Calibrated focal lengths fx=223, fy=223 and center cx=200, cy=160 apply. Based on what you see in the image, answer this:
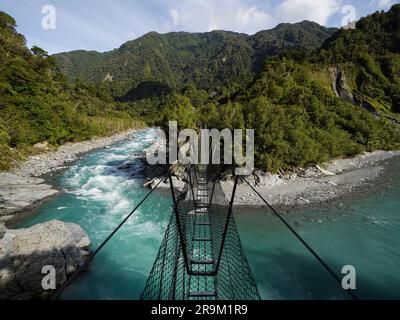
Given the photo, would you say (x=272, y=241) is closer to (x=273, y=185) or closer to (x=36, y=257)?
(x=273, y=185)

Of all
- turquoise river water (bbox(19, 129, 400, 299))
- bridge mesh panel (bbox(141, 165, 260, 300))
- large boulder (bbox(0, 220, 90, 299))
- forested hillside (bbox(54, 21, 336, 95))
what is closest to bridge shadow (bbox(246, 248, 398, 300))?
turquoise river water (bbox(19, 129, 400, 299))

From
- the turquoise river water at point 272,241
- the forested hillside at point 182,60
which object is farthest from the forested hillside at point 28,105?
the forested hillside at point 182,60

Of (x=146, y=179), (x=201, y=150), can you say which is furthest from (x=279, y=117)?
(x=146, y=179)

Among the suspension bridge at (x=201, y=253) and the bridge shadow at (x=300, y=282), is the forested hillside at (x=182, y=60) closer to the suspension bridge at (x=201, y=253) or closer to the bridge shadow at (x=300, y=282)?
the suspension bridge at (x=201, y=253)

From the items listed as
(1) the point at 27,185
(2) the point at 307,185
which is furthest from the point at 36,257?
(2) the point at 307,185

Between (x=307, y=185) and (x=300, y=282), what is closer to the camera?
(x=300, y=282)

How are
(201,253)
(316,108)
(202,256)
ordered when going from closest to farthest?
(202,256)
(201,253)
(316,108)

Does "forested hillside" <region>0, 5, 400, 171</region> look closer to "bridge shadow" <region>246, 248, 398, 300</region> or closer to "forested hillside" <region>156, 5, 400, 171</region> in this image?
"forested hillside" <region>156, 5, 400, 171</region>
